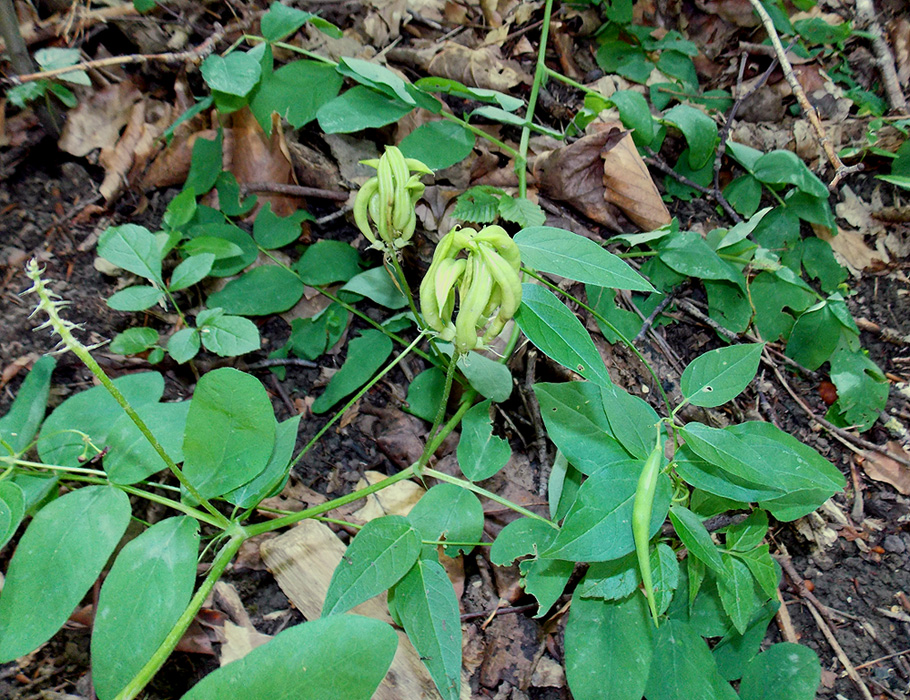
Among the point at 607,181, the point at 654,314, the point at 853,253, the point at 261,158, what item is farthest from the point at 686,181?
the point at 261,158

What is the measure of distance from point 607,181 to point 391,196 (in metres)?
1.09

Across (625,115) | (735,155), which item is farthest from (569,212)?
(735,155)

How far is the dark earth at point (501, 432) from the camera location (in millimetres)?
1561

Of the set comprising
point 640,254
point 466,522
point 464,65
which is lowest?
point 466,522

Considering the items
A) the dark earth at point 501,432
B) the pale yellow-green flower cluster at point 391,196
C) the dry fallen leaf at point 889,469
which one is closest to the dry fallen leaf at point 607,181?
the dark earth at point 501,432

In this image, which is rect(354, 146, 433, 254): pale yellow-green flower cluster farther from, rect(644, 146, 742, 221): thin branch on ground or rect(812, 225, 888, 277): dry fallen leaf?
rect(812, 225, 888, 277): dry fallen leaf

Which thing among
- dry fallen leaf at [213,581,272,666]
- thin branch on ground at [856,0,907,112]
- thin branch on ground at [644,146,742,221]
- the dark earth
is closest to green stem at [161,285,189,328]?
the dark earth

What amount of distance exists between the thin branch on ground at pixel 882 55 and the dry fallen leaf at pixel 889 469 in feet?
4.91

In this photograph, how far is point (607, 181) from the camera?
6.78 feet

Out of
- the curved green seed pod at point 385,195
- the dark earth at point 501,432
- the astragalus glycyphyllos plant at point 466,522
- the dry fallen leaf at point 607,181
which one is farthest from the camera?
the dry fallen leaf at point 607,181

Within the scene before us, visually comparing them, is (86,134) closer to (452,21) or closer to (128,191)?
(128,191)

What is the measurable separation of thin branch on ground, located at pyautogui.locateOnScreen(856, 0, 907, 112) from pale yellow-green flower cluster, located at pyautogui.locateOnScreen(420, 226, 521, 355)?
242 centimetres

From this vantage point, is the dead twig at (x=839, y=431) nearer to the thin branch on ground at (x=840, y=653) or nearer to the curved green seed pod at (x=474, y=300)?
the thin branch on ground at (x=840, y=653)

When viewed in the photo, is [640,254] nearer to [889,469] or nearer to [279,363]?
[889,469]
